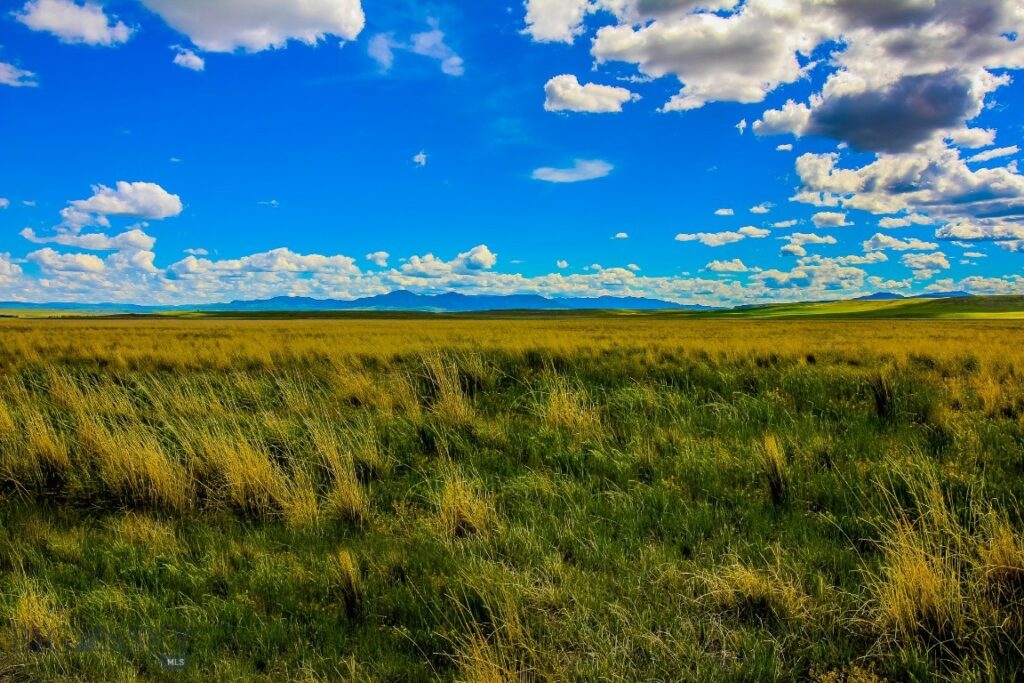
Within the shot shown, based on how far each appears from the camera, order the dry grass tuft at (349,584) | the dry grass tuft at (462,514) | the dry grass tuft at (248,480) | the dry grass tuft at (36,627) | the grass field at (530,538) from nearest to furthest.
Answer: the grass field at (530,538), the dry grass tuft at (36,627), the dry grass tuft at (349,584), the dry grass tuft at (462,514), the dry grass tuft at (248,480)

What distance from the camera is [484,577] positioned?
3.85 meters

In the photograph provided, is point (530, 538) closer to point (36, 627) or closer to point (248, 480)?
point (248, 480)

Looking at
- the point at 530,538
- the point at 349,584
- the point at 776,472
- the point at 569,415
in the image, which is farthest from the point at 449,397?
the point at 349,584

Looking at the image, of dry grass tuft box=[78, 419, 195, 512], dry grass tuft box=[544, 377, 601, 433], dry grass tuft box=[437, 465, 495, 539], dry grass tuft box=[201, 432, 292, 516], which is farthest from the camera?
dry grass tuft box=[544, 377, 601, 433]

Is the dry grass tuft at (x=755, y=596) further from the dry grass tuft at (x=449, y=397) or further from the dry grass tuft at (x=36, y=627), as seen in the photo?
the dry grass tuft at (x=449, y=397)

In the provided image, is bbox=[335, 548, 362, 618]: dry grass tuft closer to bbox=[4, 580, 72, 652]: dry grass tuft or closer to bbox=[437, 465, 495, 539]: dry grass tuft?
bbox=[437, 465, 495, 539]: dry grass tuft

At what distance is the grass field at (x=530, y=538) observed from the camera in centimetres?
322

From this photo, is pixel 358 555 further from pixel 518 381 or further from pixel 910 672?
pixel 518 381

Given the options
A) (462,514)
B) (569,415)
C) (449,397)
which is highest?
(449,397)

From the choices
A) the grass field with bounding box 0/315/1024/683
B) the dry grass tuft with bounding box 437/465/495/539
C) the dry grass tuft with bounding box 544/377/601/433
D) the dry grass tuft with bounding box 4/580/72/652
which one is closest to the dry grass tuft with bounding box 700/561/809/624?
the grass field with bounding box 0/315/1024/683

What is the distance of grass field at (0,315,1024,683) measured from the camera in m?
3.22

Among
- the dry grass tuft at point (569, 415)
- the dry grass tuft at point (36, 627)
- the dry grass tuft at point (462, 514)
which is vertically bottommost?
the dry grass tuft at point (36, 627)

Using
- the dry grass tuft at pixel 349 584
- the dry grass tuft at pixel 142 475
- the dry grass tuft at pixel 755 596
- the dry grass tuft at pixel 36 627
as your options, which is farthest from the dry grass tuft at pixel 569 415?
the dry grass tuft at pixel 36 627

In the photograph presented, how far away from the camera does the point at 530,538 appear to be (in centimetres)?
458
